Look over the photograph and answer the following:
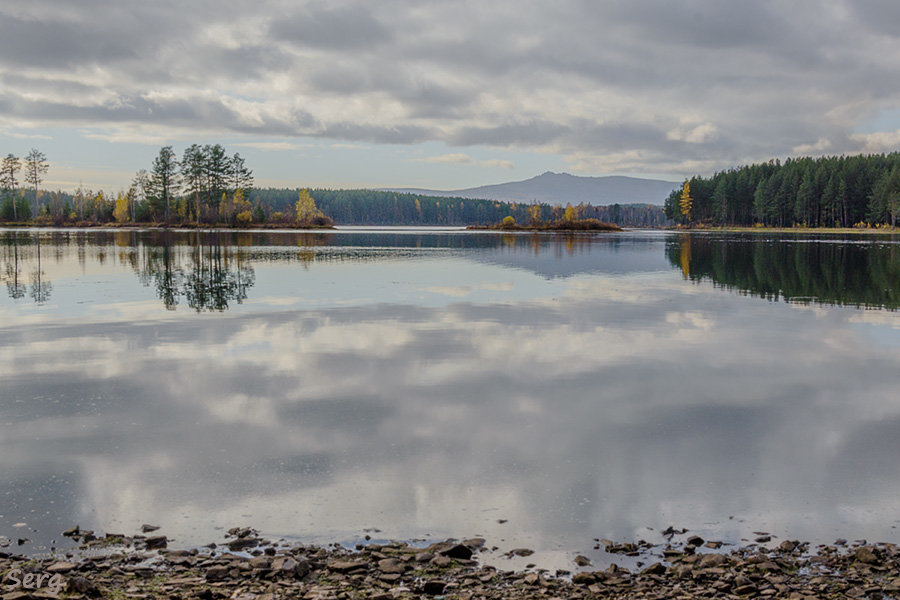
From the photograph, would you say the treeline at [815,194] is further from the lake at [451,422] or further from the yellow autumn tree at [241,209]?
the lake at [451,422]

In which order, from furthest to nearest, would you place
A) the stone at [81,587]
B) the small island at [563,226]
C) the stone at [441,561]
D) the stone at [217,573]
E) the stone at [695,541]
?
1. the small island at [563,226]
2. the stone at [695,541]
3. the stone at [441,561]
4. the stone at [217,573]
5. the stone at [81,587]

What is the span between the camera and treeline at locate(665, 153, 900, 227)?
5758 inches

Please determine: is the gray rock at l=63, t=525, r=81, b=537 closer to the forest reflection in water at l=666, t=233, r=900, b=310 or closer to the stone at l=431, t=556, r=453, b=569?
the stone at l=431, t=556, r=453, b=569

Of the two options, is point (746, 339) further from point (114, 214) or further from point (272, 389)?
point (114, 214)

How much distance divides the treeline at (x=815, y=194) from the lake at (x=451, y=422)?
468 feet

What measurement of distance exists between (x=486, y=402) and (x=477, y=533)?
14.6ft

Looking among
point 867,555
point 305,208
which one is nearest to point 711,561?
point 867,555

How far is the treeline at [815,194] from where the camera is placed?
146250mm

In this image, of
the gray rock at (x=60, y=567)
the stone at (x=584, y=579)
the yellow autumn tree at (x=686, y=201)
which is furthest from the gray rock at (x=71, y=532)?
the yellow autumn tree at (x=686, y=201)

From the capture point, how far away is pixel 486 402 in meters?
11.0

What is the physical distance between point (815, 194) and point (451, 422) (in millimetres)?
171742

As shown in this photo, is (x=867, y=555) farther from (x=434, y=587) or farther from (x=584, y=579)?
(x=434, y=587)

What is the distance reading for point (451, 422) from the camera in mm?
9914

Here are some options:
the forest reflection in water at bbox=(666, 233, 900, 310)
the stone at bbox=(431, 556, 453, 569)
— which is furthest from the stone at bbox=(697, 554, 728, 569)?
the forest reflection in water at bbox=(666, 233, 900, 310)
